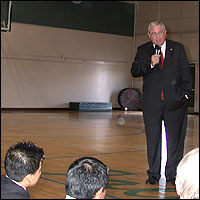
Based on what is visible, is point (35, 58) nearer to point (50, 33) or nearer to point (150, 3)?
point (50, 33)

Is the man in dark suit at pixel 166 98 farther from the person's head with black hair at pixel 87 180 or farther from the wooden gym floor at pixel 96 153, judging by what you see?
the person's head with black hair at pixel 87 180

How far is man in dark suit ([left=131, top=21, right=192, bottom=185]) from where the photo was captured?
502 centimetres

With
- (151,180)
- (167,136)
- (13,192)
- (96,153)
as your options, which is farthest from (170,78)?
(13,192)

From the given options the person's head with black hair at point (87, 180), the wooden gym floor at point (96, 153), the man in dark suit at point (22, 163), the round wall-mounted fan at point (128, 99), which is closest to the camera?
the person's head with black hair at point (87, 180)

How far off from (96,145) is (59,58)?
1190 cm

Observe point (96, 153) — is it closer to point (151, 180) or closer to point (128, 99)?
point (151, 180)

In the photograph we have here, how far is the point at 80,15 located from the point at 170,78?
15.6 m

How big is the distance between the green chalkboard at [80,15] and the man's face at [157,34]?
45.7ft

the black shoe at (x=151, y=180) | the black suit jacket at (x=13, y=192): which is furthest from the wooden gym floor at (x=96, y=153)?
the black suit jacket at (x=13, y=192)

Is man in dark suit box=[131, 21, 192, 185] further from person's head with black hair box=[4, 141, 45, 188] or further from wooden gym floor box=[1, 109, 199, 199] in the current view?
person's head with black hair box=[4, 141, 45, 188]

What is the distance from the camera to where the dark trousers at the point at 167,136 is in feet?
16.5

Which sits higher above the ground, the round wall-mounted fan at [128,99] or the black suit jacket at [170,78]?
the black suit jacket at [170,78]

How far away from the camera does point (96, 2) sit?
2069cm

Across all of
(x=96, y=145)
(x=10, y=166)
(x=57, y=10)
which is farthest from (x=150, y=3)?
(x=10, y=166)
